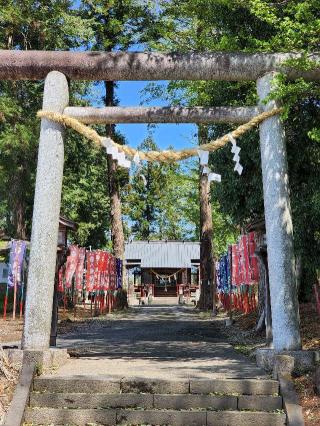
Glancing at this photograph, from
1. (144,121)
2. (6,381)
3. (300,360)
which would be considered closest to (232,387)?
(300,360)

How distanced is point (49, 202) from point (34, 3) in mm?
12641

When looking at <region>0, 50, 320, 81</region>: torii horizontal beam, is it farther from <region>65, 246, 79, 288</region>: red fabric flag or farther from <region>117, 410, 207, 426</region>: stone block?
<region>65, 246, 79, 288</region>: red fabric flag

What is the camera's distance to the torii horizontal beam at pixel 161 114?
22.0ft

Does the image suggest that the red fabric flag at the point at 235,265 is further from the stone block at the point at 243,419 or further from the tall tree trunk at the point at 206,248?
the stone block at the point at 243,419

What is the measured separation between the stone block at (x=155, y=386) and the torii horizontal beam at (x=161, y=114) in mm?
3510

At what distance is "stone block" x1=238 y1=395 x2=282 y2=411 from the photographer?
4.89 m

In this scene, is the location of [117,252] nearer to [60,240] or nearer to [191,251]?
[60,240]

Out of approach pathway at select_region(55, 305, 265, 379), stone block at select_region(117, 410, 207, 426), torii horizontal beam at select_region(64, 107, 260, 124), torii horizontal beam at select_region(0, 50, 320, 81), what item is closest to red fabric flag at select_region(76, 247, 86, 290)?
approach pathway at select_region(55, 305, 265, 379)

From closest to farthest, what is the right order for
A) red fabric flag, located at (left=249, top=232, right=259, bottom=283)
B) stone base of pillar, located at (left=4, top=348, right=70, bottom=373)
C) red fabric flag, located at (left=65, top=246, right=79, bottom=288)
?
stone base of pillar, located at (left=4, top=348, right=70, bottom=373) → red fabric flag, located at (left=249, top=232, right=259, bottom=283) → red fabric flag, located at (left=65, top=246, right=79, bottom=288)

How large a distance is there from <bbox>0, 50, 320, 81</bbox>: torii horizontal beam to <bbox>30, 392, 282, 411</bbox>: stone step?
410 cm

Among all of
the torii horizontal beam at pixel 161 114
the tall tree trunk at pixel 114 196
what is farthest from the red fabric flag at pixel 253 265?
the tall tree trunk at pixel 114 196

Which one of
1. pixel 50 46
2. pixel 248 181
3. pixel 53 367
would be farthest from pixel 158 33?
pixel 53 367

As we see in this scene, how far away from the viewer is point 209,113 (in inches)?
266

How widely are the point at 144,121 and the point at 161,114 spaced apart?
0.85ft
